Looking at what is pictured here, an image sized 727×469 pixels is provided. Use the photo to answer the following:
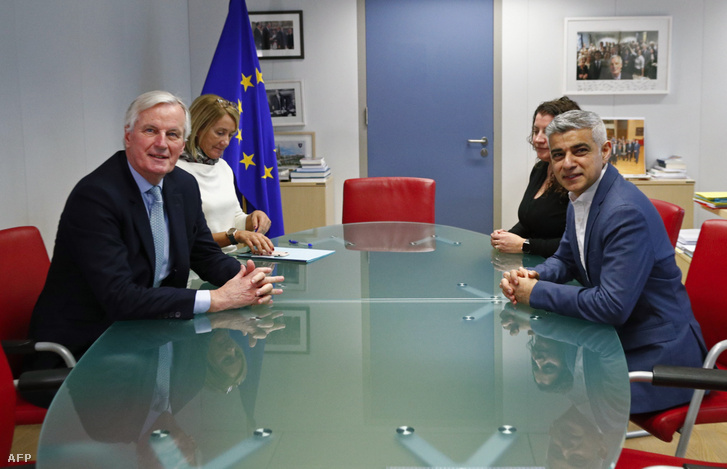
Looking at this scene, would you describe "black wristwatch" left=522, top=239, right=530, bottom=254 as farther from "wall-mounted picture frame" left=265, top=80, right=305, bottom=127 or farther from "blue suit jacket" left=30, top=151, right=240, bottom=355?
"wall-mounted picture frame" left=265, top=80, right=305, bottom=127

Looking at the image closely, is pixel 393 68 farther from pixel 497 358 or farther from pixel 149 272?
pixel 497 358

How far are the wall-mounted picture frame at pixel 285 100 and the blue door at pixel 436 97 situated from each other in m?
0.59

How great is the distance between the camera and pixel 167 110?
2.31 meters

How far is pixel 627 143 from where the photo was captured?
575 centimetres

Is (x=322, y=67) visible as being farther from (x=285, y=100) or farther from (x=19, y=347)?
(x=19, y=347)

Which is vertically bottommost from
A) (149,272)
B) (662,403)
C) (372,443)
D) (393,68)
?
(662,403)

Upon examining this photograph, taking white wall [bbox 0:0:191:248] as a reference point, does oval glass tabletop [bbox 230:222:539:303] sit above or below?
below

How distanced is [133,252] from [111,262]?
0.11 m

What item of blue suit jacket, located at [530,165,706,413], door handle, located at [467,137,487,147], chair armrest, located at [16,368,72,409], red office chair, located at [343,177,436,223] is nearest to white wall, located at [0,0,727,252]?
door handle, located at [467,137,487,147]

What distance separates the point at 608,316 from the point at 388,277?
2.86ft

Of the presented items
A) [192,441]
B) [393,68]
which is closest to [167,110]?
[192,441]

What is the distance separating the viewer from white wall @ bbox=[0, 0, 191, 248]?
10.8 feet

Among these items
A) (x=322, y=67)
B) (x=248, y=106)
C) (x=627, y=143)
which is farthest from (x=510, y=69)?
(x=248, y=106)

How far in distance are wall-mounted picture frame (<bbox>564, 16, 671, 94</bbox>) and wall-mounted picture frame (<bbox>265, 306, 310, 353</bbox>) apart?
4317 millimetres
